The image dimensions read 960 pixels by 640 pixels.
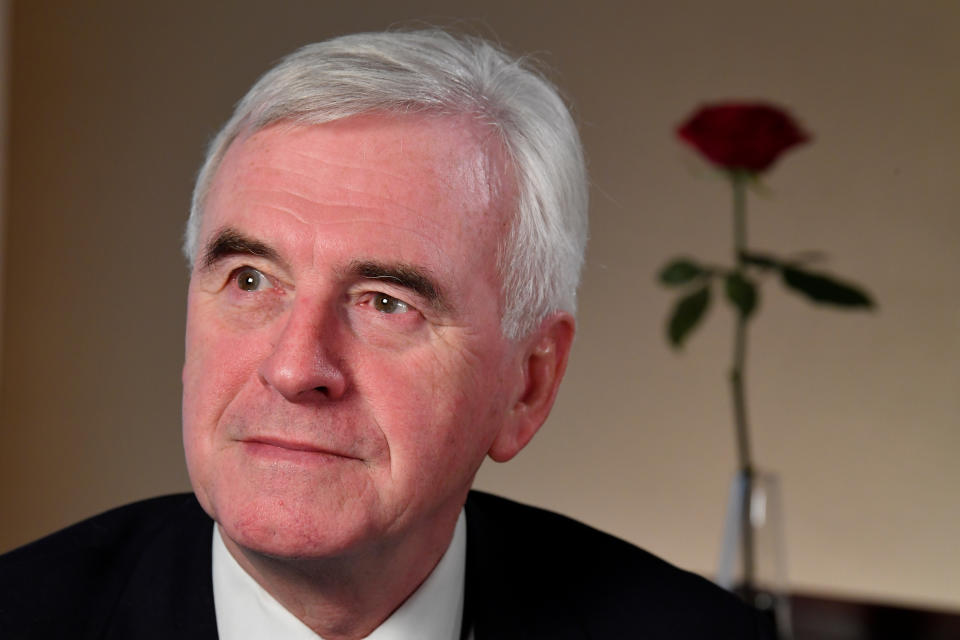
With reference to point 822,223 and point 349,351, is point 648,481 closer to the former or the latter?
point 822,223

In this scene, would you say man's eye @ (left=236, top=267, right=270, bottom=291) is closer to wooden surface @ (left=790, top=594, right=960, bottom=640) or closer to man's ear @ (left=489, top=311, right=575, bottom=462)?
man's ear @ (left=489, top=311, right=575, bottom=462)

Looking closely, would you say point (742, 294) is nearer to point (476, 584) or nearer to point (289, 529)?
point (476, 584)

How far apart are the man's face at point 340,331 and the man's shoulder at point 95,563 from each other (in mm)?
183

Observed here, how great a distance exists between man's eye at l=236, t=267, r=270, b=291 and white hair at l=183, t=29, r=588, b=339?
15 cm

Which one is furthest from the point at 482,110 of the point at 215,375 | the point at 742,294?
the point at 742,294

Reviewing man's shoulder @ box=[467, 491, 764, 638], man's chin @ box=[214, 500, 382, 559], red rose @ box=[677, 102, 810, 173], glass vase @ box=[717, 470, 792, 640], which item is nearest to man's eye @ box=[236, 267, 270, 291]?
man's chin @ box=[214, 500, 382, 559]

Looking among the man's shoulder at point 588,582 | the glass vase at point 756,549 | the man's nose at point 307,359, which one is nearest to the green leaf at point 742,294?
the glass vase at point 756,549

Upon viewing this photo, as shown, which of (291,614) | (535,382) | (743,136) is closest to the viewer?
(291,614)

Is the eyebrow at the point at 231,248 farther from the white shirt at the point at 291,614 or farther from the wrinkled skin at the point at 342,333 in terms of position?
the white shirt at the point at 291,614

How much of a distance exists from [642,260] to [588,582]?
1866 millimetres

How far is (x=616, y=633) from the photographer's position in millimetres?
1481

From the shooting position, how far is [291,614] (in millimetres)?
1284

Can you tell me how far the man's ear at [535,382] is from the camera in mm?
1401

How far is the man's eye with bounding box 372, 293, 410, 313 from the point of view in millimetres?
1235
